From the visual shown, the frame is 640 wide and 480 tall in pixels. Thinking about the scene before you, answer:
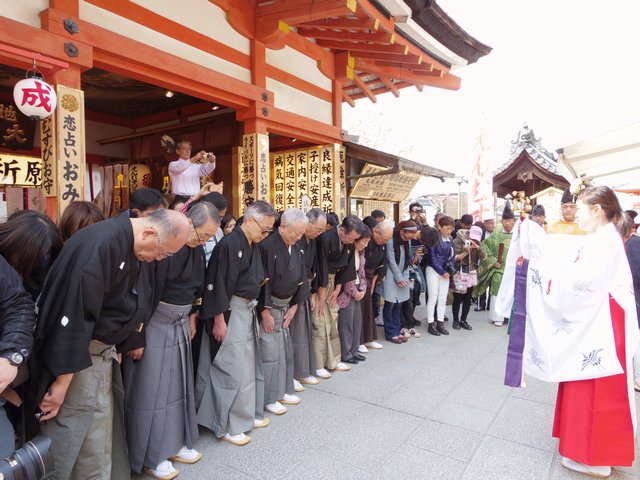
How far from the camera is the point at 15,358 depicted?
73.2 inches

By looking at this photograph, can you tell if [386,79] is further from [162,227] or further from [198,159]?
[162,227]

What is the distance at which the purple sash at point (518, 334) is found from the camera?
11.7ft

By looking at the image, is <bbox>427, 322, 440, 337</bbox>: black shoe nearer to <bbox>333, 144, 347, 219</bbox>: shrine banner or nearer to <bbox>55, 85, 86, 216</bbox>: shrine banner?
<bbox>333, 144, 347, 219</bbox>: shrine banner

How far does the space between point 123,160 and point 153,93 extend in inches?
79.8

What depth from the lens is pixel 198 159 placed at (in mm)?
5980

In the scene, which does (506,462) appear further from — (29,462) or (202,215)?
(29,462)

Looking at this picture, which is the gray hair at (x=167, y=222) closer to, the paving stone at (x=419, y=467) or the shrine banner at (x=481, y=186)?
the paving stone at (x=419, y=467)

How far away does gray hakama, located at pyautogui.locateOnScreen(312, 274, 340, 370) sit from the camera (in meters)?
4.99

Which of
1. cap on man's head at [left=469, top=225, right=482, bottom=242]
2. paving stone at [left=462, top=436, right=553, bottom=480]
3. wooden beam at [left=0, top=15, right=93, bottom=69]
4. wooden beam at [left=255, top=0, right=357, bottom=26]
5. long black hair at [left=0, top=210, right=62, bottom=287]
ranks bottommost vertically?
paving stone at [left=462, top=436, right=553, bottom=480]

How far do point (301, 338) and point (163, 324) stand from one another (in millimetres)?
1924

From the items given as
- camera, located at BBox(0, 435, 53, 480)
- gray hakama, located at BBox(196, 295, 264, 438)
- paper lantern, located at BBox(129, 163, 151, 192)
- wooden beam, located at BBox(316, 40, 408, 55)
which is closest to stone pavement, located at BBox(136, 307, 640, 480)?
gray hakama, located at BBox(196, 295, 264, 438)

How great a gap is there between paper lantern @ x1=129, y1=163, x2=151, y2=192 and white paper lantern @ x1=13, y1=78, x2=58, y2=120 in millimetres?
4982

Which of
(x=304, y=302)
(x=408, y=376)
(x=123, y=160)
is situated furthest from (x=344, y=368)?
(x=123, y=160)

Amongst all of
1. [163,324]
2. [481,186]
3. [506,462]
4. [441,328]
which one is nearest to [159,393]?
[163,324]
